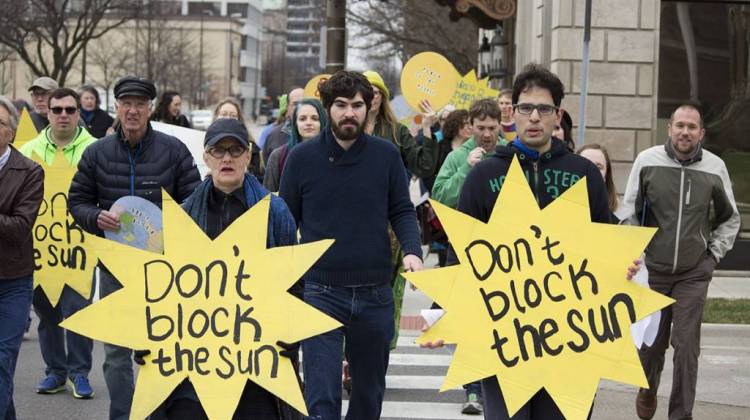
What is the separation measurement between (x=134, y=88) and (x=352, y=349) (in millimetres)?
1929

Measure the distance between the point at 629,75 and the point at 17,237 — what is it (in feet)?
35.5

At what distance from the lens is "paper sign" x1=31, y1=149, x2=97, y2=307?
27.4 feet

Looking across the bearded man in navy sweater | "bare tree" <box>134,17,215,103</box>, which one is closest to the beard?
the bearded man in navy sweater

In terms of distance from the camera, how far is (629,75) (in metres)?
16.1

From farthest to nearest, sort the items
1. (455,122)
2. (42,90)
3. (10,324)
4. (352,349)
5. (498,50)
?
→ (498,50)
(42,90)
(455,122)
(10,324)
(352,349)

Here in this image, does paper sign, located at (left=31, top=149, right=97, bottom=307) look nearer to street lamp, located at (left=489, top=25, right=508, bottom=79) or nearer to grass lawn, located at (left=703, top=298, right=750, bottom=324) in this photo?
grass lawn, located at (left=703, top=298, right=750, bottom=324)

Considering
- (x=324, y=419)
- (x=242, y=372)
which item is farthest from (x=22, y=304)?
(x=242, y=372)

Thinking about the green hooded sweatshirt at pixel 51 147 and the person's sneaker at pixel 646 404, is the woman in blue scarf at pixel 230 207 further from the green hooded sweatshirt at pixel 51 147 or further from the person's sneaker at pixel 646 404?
the green hooded sweatshirt at pixel 51 147

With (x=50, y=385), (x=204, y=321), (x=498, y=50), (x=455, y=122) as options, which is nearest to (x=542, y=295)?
(x=204, y=321)

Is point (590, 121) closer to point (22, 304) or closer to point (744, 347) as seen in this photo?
point (744, 347)

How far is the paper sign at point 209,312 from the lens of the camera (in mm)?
4914

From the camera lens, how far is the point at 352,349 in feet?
20.2

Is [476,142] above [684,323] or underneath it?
above

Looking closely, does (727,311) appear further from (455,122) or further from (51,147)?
(51,147)
